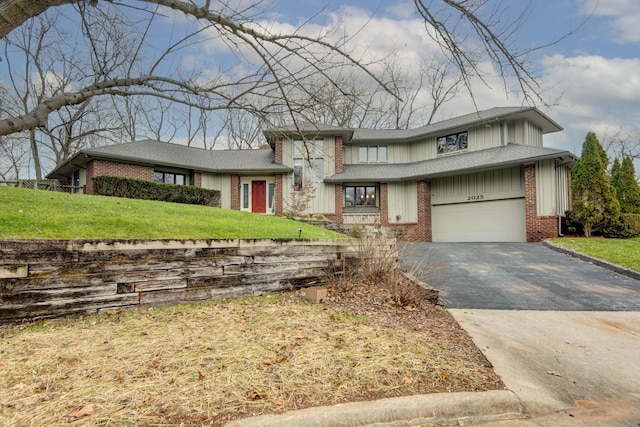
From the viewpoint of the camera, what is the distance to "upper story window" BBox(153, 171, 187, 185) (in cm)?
1784

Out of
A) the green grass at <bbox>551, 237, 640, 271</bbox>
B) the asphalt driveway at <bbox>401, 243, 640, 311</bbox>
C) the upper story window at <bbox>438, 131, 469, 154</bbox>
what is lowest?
the asphalt driveway at <bbox>401, 243, 640, 311</bbox>

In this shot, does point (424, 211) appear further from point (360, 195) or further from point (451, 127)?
point (451, 127)

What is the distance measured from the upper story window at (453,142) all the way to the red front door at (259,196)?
10469mm

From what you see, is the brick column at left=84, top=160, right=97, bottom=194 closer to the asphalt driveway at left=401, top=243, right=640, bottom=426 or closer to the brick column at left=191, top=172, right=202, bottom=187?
the brick column at left=191, top=172, right=202, bottom=187

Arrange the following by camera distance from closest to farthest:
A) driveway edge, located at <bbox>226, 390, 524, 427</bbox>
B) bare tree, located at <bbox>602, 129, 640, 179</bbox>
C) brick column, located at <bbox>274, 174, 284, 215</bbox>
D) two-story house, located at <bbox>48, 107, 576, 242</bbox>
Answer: driveway edge, located at <bbox>226, 390, 524, 427</bbox>, two-story house, located at <bbox>48, 107, 576, 242</bbox>, brick column, located at <bbox>274, 174, 284, 215</bbox>, bare tree, located at <bbox>602, 129, 640, 179</bbox>

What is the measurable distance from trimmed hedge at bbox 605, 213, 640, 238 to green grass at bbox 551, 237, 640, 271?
0.34 m

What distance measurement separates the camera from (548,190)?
14.5m

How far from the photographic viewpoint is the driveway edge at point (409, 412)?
207cm

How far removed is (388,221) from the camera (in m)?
18.7

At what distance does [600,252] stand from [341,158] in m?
12.8

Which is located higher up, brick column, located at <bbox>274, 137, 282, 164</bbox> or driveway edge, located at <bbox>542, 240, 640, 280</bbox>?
brick column, located at <bbox>274, 137, 282, 164</bbox>

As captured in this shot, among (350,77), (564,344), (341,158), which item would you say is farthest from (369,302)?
(341,158)

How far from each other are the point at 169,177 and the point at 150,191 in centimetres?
349

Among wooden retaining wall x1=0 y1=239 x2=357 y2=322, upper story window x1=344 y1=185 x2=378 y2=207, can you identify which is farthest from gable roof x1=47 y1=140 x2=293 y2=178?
wooden retaining wall x1=0 y1=239 x2=357 y2=322
